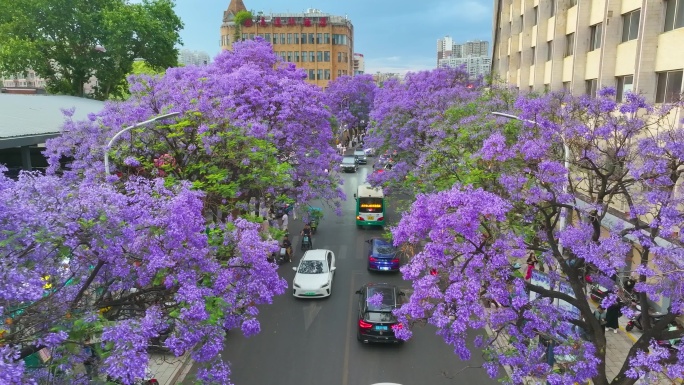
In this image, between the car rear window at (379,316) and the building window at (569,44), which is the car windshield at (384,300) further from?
the building window at (569,44)

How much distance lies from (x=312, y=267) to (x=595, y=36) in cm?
1721

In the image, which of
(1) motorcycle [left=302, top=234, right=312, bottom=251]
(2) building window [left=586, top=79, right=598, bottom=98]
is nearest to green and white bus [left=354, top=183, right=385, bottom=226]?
(1) motorcycle [left=302, top=234, right=312, bottom=251]

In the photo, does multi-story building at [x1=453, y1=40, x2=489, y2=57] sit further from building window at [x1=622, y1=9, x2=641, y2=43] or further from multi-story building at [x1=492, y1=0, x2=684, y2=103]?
building window at [x1=622, y1=9, x2=641, y2=43]

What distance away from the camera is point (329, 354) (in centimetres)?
1420

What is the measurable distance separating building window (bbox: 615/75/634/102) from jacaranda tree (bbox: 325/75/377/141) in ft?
135

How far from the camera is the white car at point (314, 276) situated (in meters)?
18.1

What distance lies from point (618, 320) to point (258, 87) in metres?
17.0

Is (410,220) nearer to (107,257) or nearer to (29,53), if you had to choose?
(107,257)

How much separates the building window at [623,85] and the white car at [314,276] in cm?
1382

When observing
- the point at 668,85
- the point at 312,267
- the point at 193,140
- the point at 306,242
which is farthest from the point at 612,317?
the point at 306,242

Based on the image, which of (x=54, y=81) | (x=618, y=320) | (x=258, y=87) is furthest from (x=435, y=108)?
(x=54, y=81)

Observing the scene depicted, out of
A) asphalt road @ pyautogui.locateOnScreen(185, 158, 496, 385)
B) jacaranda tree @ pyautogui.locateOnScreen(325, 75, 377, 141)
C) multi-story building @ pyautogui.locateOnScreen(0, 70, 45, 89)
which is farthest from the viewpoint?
jacaranda tree @ pyautogui.locateOnScreen(325, 75, 377, 141)

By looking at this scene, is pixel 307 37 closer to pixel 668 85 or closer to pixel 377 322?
pixel 668 85

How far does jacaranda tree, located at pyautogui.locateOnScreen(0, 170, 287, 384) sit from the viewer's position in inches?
219
